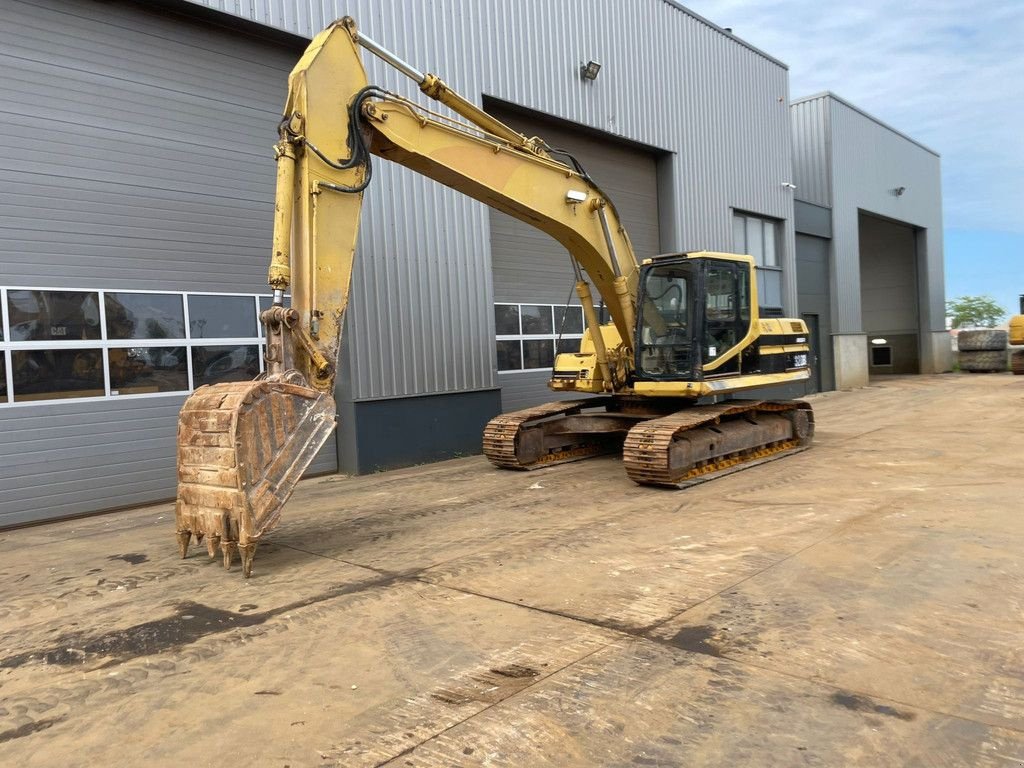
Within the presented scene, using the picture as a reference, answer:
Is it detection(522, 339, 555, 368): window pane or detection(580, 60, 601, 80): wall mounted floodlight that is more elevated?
detection(580, 60, 601, 80): wall mounted floodlight

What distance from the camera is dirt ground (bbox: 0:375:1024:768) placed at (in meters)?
3.25

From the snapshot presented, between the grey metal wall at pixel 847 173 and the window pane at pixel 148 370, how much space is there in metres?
19.5

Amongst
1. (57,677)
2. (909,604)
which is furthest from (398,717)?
(909,604)

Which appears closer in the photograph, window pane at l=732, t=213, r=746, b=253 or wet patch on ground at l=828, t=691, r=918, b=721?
wet patch on ground at l=828, t=691, r=918, b=721

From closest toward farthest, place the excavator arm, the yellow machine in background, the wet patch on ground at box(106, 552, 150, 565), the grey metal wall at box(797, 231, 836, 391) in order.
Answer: the excavator arm → the wet patch on ground at box(106, 552, 150, 565) → the grey metal wall at box(797, 231, 836, 391) → the yellow machine in background

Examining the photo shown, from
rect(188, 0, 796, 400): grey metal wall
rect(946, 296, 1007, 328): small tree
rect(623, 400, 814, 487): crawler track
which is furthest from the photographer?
rect(946, 296, 1007, 328): small tree

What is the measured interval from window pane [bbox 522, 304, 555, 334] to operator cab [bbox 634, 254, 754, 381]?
445cm

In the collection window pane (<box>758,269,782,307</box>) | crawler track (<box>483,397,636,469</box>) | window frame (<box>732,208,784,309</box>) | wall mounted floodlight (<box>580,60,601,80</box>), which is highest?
wall mounted floodlight (<box>580,60,601,80</box>)

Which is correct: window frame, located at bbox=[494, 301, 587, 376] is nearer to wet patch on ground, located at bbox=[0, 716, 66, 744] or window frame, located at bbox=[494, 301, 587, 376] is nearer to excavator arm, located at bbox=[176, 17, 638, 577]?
excavator arm, located at bbox=[176, 17, 638, 577]

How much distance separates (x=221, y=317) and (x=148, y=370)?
122cm

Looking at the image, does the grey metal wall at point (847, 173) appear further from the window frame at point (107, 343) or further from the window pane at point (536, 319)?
the window frame at point (107, 343)

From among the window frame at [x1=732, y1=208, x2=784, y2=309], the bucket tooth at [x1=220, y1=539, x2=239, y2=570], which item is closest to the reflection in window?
the window frame at [x1=732, y1=208, x2=784, y2=309]

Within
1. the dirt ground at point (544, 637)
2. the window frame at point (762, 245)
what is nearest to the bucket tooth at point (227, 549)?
the dirt ground at point (544, 637)

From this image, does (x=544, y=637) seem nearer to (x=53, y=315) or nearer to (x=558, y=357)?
(x=558, y=357)
